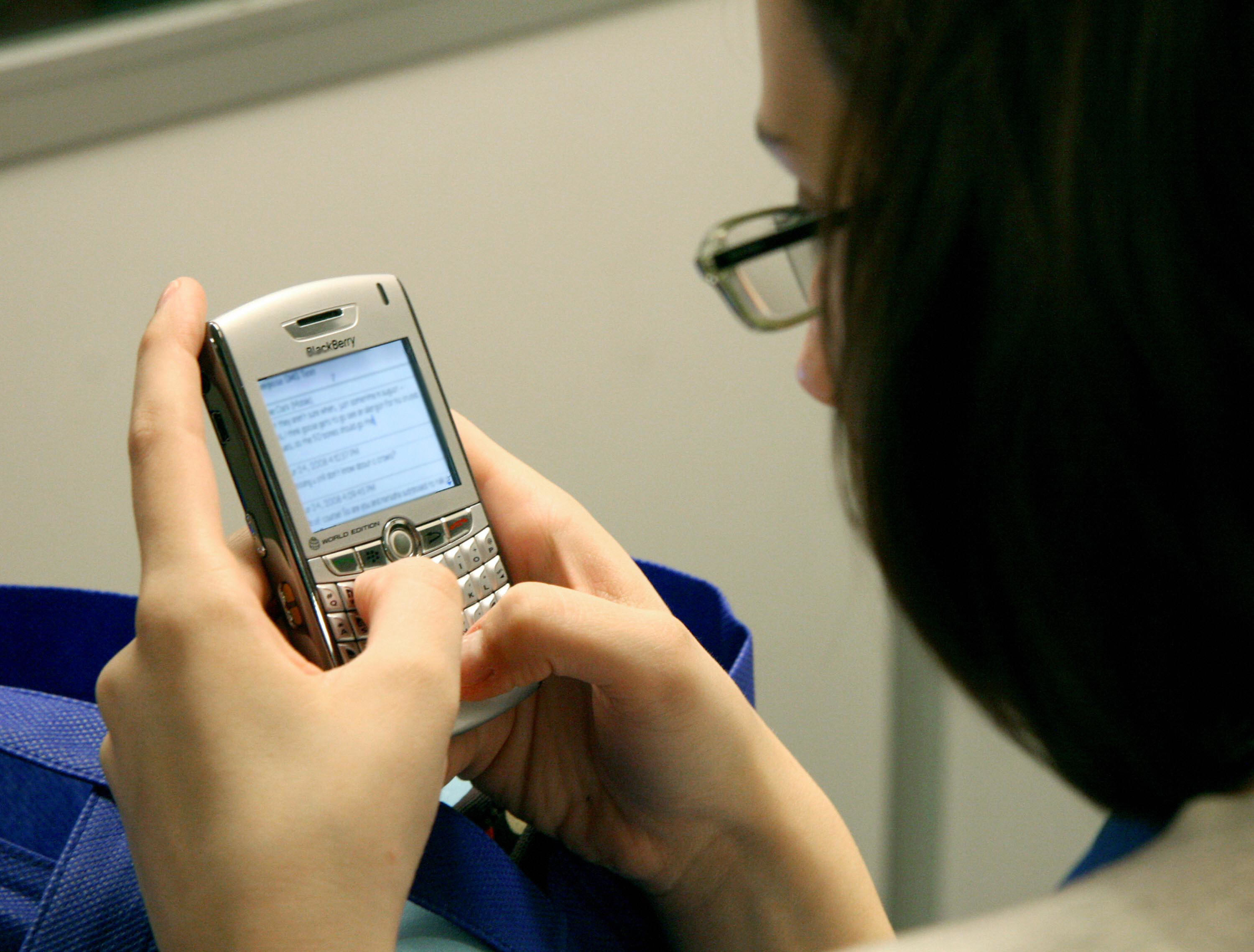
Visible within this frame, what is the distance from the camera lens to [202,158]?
24.8 inches

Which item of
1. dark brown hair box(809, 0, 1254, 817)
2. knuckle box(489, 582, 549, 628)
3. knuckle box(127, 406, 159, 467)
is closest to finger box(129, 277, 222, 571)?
knuckle box(127, 406, 159, 467)

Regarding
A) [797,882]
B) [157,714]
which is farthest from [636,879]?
[157,714]

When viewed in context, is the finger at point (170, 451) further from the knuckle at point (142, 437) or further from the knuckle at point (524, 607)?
the knuckle at point (524, 607)

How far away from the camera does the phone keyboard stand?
1.38 ft

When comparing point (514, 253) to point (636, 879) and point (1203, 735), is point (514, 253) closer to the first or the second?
point (636, 879)

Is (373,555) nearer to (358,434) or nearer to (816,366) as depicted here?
(358,434)

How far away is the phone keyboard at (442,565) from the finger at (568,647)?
30 mm

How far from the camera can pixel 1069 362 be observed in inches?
10.1

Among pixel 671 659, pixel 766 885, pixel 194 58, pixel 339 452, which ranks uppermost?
pixel 194 58

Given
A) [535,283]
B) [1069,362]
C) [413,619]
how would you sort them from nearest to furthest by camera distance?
[1069,362], [413,619], [535,283]

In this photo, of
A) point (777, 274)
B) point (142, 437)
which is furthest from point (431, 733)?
point (777, 274)

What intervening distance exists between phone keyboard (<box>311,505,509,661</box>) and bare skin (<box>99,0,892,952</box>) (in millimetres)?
22

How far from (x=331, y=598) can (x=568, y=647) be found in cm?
10

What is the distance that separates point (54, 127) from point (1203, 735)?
62 cm
